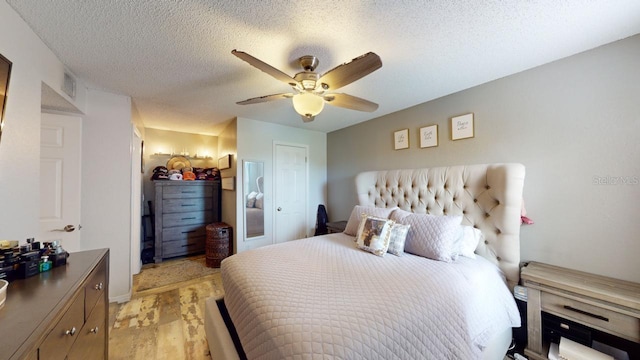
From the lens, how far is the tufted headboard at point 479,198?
184cm

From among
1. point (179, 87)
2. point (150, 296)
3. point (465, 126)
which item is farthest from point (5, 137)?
point (465, 126)

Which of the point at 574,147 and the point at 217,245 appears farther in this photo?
the point at 217,245

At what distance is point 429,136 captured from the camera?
262cm

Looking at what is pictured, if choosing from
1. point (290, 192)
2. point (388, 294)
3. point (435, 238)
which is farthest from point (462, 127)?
point (290, 192)

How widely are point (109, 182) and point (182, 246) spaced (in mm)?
1875

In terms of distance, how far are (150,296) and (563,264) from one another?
407cm

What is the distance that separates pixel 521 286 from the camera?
1751 millimetres

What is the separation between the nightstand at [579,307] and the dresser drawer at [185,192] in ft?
14.7

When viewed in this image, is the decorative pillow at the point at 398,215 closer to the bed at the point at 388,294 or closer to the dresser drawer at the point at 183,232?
the bed at the point at 388,294

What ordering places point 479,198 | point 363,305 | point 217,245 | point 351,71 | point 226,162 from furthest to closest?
point 226,162
point 217,245
point 479,198
point 351,71
point 363,305

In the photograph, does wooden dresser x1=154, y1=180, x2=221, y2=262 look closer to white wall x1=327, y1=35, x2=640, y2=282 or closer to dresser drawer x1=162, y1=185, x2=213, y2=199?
dresser drawer x1=162, y1=185, x2=213, y2=199

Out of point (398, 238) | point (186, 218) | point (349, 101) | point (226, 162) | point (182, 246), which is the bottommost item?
point (182, 246)

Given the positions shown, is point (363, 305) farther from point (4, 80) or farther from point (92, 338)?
point (4, 80)

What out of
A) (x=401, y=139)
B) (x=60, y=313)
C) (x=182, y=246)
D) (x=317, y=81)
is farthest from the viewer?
(x=182, y=246)
